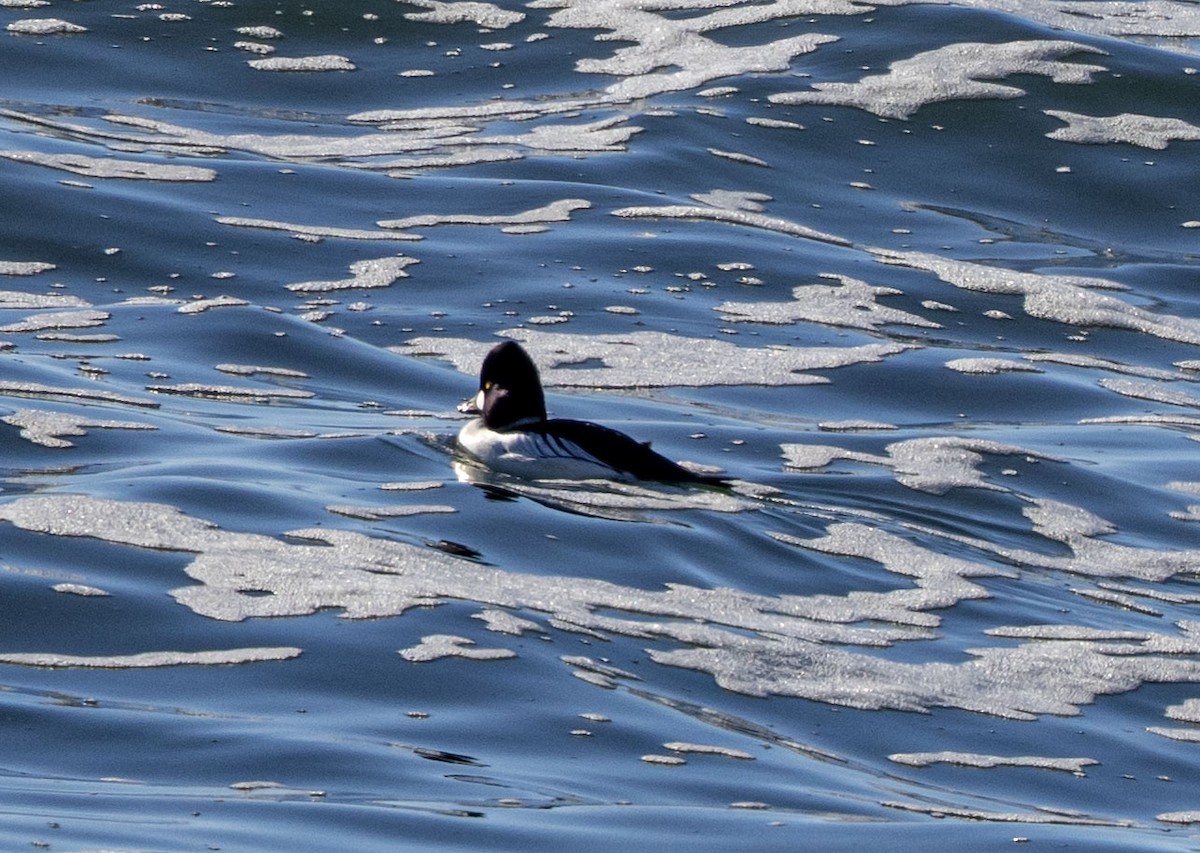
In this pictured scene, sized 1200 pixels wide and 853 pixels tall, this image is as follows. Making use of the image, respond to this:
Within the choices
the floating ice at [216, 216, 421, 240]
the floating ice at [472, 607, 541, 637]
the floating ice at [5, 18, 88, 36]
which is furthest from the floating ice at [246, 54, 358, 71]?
the floating ice at [472, 607, 541, 637]

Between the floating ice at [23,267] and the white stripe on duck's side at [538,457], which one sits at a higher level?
the floating ice at [23,267]

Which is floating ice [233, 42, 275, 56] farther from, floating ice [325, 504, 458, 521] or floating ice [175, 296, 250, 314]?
floating ice [325, 504, 458, 521]

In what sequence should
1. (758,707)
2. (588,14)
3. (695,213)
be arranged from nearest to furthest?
(758,707) → (695,213) → (588,14)

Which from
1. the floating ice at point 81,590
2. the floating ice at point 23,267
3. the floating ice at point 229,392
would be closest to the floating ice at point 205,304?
the floating ice at point 229,392

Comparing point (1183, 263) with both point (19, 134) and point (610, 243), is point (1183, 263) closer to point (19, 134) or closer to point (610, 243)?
point (610, 243)

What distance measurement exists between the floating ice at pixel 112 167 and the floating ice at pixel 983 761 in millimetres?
10771

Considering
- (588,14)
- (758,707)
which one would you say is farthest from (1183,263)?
(758,707)

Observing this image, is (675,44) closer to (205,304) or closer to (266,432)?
(205,304)

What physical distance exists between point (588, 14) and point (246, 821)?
16.8m

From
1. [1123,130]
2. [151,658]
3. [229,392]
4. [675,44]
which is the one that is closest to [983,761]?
[151,658]

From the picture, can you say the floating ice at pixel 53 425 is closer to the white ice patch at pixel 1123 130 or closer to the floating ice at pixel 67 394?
the floating ice at pixel 67 394

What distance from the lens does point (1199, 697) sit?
323 inches

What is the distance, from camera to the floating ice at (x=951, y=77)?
1953 centimetres

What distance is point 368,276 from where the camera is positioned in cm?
1477
